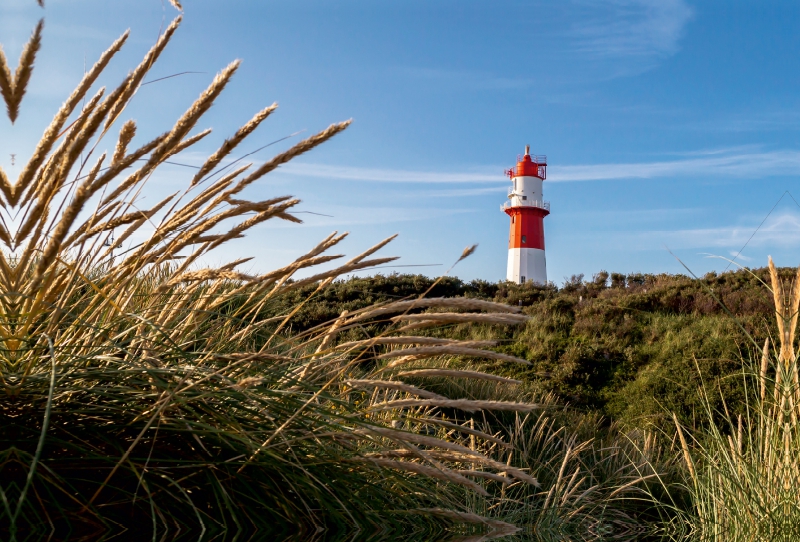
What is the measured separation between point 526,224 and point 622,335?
18.9 metres

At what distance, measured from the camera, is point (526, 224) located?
29.2m

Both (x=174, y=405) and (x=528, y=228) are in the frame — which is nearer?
(x=174, y=405)

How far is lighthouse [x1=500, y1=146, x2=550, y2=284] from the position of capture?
28656mm

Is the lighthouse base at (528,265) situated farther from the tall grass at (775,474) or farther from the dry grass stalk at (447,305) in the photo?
the dry grass stalk at (447,305)

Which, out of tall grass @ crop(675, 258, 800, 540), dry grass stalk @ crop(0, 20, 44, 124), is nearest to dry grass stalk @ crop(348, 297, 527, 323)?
dry grass stalk @ crop(0, 20, 44, 124)

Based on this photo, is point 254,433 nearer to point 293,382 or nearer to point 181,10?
point 293,382

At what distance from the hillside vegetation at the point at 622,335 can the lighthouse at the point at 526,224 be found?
584 inches

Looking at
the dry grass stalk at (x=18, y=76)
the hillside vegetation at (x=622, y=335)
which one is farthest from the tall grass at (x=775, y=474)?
the hillside vegetation at (x=622, y=335)

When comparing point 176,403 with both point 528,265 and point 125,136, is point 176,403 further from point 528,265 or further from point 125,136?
point 528,265

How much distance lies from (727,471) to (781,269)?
13920mm

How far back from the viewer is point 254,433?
1.72 metres

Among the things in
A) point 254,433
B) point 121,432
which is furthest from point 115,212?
point 254,433

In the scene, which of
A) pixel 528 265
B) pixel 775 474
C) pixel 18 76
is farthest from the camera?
pixel 528 265

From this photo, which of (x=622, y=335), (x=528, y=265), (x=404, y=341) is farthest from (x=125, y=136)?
(x=528, y=265)
